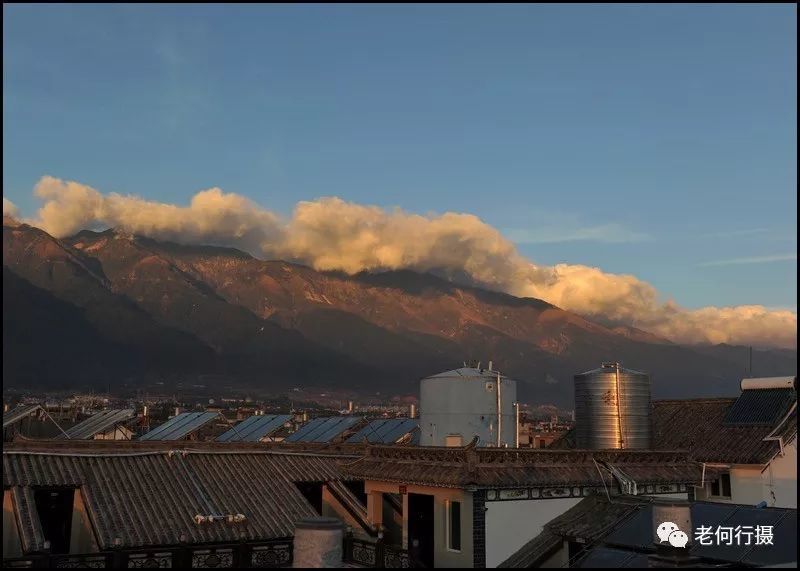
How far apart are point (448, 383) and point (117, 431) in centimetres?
2829

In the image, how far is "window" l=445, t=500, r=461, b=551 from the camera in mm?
23188

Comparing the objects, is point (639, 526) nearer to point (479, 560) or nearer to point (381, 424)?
point (479, 560)

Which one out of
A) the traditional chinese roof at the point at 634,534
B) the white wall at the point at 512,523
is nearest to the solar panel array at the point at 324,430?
the white wall at the point at 512,523

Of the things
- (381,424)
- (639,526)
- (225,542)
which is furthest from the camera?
(381,424)

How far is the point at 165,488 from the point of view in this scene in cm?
2498

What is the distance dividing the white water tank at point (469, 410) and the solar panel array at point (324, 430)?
52.5ft

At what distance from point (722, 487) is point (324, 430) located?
21.3m

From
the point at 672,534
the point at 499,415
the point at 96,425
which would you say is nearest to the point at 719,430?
the point at 499,415

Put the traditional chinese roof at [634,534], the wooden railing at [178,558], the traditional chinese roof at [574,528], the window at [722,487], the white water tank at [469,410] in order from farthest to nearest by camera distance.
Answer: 1. the window at [722,487]
2. the white water tank at [469,410]
3. the traditional chinese roof at [574,528]
4. the wooden railing at [178,558]
5. the traditional chinese roof at [634,534]

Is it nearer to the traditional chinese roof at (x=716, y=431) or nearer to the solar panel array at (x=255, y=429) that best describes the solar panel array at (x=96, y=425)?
the solar panel array at (x=255, y=429)

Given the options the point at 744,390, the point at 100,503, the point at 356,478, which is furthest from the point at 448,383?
the point at 744,390

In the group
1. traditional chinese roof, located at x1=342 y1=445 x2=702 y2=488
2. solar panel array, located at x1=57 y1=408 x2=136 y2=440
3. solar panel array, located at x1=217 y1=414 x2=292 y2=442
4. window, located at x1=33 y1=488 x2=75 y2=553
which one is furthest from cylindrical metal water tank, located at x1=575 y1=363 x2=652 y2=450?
solar panel array, located at x1=57 y1=408 x2=136 y2=440

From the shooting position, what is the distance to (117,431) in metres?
49.0

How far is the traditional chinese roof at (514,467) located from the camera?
22797 mm
